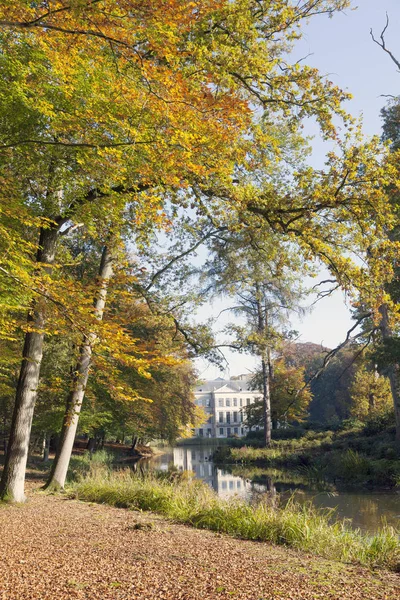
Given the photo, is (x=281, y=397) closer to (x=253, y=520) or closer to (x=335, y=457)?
(x=335, y=457)

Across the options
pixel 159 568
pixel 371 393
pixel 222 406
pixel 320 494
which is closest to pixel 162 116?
pixel 159 568

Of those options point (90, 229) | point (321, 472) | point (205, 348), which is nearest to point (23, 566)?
point (90, 229)

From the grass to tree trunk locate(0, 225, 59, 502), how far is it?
157 centimetres

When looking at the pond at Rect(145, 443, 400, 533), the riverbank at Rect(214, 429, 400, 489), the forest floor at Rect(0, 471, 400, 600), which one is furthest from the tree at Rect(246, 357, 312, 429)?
the forest floor at Rect(0, 471, 400, 600)

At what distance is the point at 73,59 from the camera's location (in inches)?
238

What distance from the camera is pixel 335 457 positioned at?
65.7 feet

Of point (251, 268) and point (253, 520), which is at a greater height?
point (251, 268)

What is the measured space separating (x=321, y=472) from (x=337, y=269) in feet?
42.5

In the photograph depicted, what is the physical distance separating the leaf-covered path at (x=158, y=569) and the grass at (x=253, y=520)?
16.3 inches

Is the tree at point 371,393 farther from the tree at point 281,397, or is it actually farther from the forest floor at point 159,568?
the forest floor at point 159,568

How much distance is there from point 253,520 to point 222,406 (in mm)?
79149

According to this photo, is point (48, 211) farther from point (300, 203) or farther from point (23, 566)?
point (23, 566)

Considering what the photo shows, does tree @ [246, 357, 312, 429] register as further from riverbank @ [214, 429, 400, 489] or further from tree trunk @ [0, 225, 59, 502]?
tree trunk @ [0, 225, 59, 502]

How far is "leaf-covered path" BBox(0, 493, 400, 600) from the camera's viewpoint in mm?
3824
